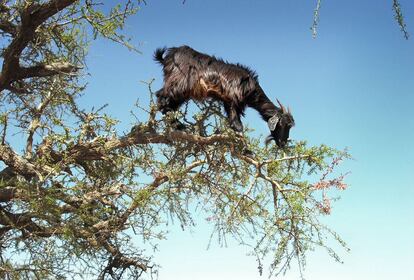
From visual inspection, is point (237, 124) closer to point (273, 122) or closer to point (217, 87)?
point (217, 87)

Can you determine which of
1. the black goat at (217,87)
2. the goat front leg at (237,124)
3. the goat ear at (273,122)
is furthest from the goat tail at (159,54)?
the goat ear at (273,122)

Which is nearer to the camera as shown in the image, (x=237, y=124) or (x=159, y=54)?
(x=237, y=124)

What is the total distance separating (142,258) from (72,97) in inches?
104

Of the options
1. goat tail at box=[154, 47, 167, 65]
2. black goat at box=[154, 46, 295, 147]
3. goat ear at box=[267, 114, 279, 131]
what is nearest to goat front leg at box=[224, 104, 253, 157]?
black goat at box=[154, 46, 295, 147]

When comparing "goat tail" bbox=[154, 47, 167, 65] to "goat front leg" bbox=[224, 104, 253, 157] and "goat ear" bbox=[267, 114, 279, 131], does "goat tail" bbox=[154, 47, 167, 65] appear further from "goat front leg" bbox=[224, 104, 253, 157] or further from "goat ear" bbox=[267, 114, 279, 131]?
"goat ear" bbox=[267, 114, 279, 131]

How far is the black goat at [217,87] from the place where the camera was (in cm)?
681

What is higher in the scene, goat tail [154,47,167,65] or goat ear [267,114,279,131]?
goat tail [154,47,167,65]

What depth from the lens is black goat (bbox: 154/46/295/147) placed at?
6812 mm

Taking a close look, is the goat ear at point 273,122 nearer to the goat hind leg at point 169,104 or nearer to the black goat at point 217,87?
the black goat at point 217,87

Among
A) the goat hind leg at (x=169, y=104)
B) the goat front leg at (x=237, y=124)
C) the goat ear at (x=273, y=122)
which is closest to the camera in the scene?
the goat front leg at (x=237, y=124)

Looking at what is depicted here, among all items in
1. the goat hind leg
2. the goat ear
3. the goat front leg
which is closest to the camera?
the goat front leg

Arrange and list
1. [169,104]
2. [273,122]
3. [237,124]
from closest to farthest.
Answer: [237,124] → [169,104] → [273,122]

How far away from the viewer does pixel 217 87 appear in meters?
6.89

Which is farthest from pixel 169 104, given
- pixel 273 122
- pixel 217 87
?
pixel 273 122
